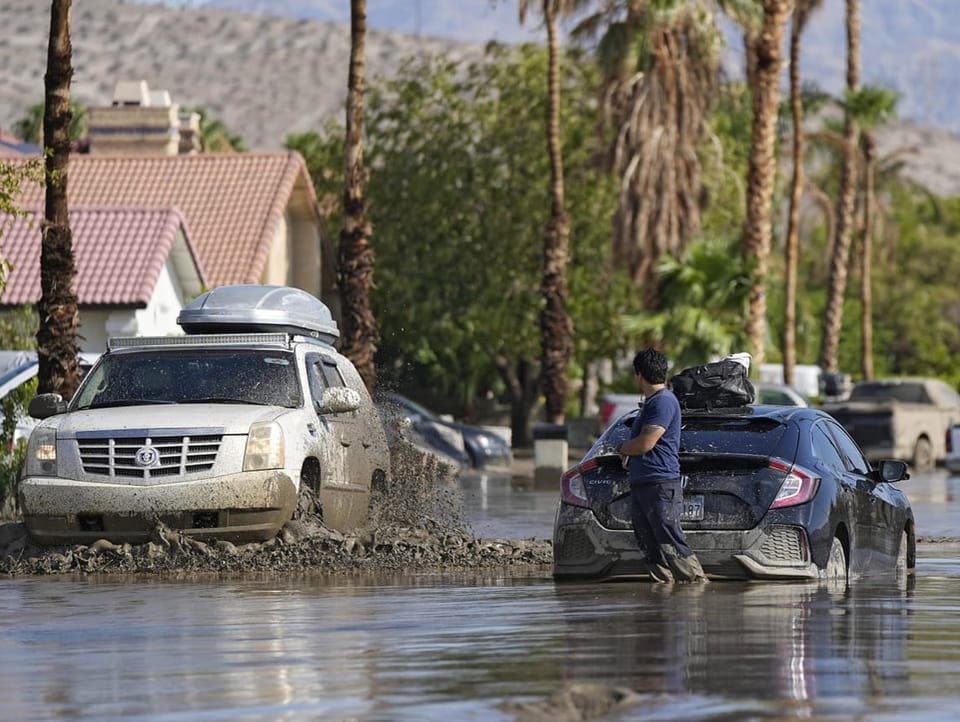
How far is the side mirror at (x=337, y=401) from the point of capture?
17469 millimetres

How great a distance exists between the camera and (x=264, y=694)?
9.04 metres

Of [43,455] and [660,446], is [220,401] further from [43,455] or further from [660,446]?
[660,446]

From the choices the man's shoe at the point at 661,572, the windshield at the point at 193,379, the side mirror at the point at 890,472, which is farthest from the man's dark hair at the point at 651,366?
the windshield at the point at 193,379

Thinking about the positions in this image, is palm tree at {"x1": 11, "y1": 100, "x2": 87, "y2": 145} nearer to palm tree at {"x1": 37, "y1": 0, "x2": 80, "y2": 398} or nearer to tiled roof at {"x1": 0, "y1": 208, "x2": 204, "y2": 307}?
tiled roof at {"x1": 0, "y1": 208, "x2": 204, "y2": 307}

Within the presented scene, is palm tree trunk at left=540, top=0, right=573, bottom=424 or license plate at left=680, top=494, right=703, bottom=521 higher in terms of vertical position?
palm tree trunk at left=540, top=0, right=573, bottom=424

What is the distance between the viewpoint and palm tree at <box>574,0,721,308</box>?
162 ft

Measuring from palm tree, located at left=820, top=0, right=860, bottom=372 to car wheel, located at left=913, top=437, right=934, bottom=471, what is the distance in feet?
57.6

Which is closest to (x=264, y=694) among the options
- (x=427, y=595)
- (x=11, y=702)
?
(x=11, y=702)

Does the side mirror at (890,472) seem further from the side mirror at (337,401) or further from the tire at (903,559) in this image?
the side mirror at (337,401)

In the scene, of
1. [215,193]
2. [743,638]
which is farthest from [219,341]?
[215,193]

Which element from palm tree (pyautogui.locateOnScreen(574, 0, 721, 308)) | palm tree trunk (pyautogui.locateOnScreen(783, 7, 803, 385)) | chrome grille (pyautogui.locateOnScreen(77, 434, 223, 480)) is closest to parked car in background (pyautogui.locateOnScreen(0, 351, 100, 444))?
chrome grille (pyautogui.locateOnScreen(77, 434, 223, 480))

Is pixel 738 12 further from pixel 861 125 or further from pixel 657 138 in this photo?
pixel 861 125

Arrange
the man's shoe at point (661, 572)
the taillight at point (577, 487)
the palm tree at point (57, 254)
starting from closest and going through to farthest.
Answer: the man's shoe at point (661, 572)
the taillight at point (577, 487)
the palm tree at point (57, 254)

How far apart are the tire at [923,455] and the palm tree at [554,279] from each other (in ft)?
24.4
